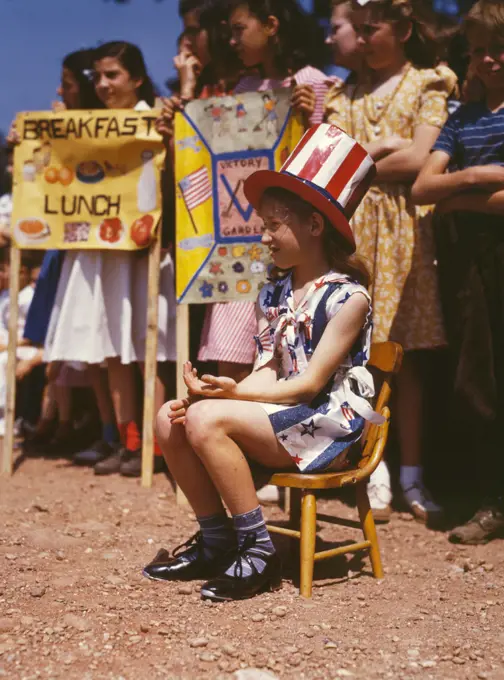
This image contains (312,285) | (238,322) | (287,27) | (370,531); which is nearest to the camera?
(312,285)

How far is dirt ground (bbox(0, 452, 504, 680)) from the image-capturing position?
8.30 ft

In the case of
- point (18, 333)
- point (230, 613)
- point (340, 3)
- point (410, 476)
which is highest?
point (340, 3)

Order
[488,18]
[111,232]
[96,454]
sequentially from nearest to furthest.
Answer: [488,18] < [111,232] < [96,454]

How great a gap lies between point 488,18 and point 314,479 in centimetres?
234

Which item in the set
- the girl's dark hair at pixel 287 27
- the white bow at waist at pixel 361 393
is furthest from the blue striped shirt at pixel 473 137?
the white bow at waist at pixel 361 393

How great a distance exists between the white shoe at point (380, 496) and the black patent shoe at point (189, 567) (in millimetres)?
1204

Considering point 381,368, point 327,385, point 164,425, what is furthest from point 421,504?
point 164,425

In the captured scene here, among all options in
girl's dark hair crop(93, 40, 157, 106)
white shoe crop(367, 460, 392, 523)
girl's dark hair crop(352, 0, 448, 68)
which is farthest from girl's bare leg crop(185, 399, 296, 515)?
girl's dark hair crop(93, 40, 157, 106)

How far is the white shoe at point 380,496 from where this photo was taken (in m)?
4.25

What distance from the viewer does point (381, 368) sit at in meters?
3.48

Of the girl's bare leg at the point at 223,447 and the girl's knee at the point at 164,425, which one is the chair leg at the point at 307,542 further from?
the girl's knee at the point at 164,425

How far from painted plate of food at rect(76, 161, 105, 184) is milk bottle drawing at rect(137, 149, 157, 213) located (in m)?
0.28

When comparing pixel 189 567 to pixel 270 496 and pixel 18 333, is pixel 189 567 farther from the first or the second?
pixel 18 333

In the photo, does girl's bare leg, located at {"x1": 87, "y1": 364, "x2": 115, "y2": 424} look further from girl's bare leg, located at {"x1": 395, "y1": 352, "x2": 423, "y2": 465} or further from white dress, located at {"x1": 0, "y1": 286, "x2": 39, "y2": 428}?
girl's bare leg, located at {"x1": 395, "y1": 352, "x2": 423, "y2": 465}
